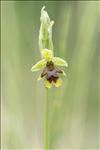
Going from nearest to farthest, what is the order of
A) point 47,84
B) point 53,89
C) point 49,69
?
point 47,84 → point 49,69 → point 53,89

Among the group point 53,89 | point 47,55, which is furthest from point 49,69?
point 53,89

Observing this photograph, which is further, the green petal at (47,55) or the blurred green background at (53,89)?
the blurred green background at (53,89)

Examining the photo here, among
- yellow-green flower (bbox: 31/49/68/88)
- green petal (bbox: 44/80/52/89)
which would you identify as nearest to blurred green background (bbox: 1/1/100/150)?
yellow-green flower (bbox: 31/49/68/88)

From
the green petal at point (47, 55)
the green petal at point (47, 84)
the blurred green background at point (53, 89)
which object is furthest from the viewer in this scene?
the blurred green background at point (53, 89)

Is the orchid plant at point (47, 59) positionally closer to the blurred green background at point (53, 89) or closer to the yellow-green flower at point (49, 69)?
the yellow-green flower at point (49, 69)

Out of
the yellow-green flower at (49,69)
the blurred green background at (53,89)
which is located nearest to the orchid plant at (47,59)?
the yellow-green flower at (49,69)

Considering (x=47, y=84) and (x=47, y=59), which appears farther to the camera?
(x=47, y=59)

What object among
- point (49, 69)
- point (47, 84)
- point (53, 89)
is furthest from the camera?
point (53, 89)

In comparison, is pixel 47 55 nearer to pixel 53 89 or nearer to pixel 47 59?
pixel 47 59

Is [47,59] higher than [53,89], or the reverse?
[47,59]
